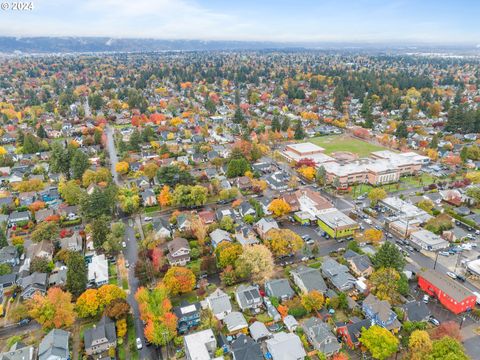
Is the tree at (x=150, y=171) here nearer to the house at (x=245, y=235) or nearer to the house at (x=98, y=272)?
the house at (x=245, y=235)

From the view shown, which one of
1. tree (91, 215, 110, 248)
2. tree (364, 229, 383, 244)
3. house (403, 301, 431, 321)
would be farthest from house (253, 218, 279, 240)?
tree (91, 215, 110, 248)

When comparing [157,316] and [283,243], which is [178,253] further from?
[283,243]

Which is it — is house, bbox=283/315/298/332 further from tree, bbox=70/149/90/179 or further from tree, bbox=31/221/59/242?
tree, bbox=70/149/90/179

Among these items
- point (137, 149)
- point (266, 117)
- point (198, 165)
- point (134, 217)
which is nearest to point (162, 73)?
point (266, 117)

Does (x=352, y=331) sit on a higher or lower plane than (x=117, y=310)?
lower

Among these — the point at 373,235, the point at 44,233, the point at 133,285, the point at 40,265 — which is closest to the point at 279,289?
the point at 133,285

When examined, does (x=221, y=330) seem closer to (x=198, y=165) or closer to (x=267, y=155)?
(x=198, y=165)
